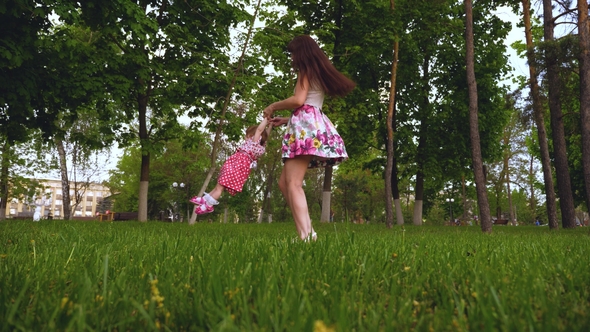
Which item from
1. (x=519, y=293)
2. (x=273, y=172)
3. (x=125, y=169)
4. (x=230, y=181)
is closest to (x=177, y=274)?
(x=519, y=293)

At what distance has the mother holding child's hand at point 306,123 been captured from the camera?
4.64 m

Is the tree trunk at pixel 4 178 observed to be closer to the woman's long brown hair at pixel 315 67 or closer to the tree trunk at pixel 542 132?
the tree trunk at pixel 542 132

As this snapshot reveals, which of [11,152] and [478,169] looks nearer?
[478,169]

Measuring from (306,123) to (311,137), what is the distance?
0.16 meters

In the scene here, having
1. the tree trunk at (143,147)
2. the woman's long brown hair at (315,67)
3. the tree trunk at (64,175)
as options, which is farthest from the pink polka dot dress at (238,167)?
the tree trunk at (64,175)

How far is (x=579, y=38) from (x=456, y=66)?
13317mm

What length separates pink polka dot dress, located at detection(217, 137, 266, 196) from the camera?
5.04 m

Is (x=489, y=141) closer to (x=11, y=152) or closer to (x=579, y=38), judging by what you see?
(x=579, y=38)

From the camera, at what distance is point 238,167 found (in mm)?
5109

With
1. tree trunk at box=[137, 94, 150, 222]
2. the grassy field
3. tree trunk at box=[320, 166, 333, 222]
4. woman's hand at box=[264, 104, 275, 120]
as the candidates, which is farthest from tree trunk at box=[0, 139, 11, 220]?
the grassy field

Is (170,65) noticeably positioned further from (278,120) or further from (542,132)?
(542,132)

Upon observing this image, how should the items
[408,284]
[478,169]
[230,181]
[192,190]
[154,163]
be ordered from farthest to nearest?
1. [192,190]
2. [154,163]
3. [478,169]
4. [230,181]
5. [408,284]

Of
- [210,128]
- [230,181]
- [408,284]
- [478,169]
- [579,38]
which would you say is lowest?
[408,284]

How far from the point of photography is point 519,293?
5.55 feet
